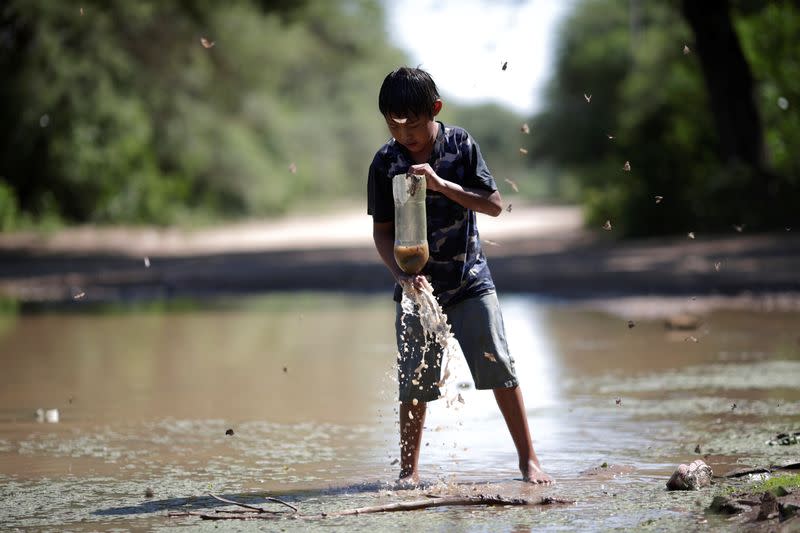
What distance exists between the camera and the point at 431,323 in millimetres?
5633

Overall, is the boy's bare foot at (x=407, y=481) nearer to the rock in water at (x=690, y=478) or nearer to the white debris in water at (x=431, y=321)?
the white debris in water at (x=431, y=321)

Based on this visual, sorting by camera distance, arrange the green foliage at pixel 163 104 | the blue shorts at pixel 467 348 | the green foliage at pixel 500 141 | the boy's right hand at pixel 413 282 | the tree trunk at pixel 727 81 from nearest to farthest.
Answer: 1. the boy's right hand at pixel 413 282
2. the blue shorts at pixel 467 348
3. the tree trunk at pixel 727 81
4. the green foliage at pixel 163 104
5. the green foliage at pixel 500 141

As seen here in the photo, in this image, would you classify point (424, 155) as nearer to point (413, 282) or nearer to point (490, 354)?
point (413, 282)

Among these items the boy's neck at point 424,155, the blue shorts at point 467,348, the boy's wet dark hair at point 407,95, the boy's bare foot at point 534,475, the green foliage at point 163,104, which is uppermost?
the green foliage at point 163,104

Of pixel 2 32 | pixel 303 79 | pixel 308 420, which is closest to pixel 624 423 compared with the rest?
pixel 308 420

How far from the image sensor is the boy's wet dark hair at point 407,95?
17.9ft

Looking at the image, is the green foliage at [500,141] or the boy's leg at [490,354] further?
the green foliage at [500,141]

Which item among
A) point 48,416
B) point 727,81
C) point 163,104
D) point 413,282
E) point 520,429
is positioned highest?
point 163,104

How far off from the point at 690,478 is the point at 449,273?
131 centimetres

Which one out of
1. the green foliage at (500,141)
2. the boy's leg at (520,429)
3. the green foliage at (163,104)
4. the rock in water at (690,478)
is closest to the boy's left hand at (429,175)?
the boy's leg at (520,429)

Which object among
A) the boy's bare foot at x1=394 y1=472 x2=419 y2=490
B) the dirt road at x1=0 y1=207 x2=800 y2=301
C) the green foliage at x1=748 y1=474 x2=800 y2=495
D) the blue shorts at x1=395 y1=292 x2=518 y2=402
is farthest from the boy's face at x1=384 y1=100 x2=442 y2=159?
the dirt road at x1=0 y1=207 x2=800 y2=301

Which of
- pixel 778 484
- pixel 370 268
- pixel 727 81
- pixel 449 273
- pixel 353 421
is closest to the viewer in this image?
pixel 778 484

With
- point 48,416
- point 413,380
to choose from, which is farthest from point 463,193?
point 48,416

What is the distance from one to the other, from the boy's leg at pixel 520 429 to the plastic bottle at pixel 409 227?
74cm
